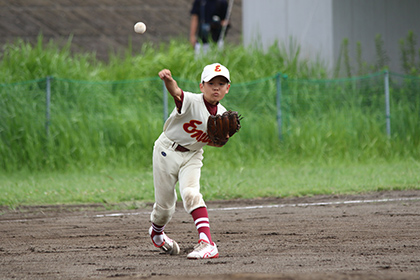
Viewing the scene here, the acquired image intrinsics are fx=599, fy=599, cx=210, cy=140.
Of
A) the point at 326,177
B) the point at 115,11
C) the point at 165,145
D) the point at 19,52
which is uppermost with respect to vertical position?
the point at 115,11

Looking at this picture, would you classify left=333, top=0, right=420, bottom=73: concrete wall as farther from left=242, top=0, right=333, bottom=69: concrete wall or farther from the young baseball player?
the young baseball player

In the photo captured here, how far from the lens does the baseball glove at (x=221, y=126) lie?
498 cm

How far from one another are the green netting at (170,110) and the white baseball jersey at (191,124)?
699cm

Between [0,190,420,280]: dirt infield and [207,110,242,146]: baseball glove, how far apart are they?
975mm

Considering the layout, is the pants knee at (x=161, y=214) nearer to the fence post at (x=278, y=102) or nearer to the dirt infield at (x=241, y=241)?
the dirt infield at (x=241, y=241)

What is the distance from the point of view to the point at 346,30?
1477cm

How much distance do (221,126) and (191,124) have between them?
0.29 meters

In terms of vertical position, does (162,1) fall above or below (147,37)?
above

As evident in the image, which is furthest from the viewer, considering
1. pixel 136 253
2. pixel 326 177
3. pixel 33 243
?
pixel 326 177

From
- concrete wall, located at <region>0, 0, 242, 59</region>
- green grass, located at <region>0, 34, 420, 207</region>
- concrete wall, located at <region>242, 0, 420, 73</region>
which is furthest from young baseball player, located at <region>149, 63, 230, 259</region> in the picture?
concrete wall, located at <region>0, 0, 242, 59</region>

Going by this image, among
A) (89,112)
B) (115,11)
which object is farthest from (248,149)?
(115,11)

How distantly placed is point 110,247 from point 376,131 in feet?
28.5

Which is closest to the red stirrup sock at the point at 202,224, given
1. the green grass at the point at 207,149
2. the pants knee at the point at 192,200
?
the pants knee at the point at 192,200

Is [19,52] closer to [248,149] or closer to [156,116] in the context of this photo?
[156,116]
